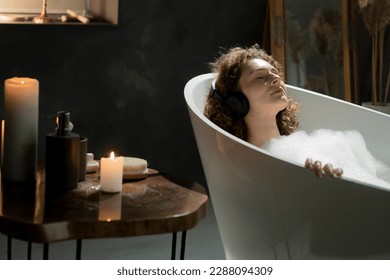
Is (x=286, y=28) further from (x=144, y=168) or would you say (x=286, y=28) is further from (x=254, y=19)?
(x=144, y=168)

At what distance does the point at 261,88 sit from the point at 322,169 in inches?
24.2

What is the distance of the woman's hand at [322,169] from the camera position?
6.21 ft

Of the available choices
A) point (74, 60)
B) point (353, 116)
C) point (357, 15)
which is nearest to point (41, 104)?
point (74, 60)

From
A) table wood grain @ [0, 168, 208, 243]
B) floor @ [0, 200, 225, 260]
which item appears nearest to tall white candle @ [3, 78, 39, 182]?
table wood grain @ [0, 168, 208, 243]

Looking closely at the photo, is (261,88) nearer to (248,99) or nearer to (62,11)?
(248,99)

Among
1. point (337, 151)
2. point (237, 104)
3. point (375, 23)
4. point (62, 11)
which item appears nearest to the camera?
point (237, 104)

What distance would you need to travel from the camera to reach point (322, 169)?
6.28 feet

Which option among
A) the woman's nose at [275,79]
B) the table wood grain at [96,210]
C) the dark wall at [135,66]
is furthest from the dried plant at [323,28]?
the table wood grain at [96,210]

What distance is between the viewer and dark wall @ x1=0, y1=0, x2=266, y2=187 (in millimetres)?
3383

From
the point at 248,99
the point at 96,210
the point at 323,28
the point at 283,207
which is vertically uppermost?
the point at 323,28

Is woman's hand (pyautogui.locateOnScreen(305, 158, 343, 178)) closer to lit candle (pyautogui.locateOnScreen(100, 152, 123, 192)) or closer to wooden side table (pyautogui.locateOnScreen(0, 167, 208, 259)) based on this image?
wooden side table (pyautogui.locateOnScreen(0, 167, 208, 259))

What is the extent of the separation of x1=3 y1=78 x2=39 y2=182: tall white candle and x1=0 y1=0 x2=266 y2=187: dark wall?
1517 mm

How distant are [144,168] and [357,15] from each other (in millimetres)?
2411

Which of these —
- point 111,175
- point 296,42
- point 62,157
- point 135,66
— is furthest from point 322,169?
point 296,42
